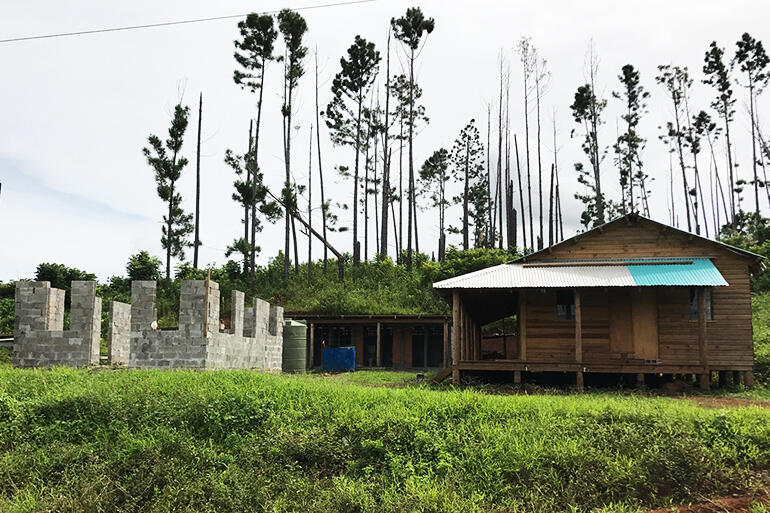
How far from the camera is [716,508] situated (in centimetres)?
779

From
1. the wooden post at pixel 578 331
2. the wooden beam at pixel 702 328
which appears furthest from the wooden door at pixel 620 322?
the wooden beam at pixel 702 328

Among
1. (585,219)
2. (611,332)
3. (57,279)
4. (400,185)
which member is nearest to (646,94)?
(585,219)

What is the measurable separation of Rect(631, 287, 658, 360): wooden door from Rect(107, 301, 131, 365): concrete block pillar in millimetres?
13637

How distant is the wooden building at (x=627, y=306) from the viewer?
17266 millimetres

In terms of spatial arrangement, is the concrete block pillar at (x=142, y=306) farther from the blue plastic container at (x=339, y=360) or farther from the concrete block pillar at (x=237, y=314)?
the blue plastic container at (x=339, y=360)

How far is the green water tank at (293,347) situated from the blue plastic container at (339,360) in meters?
1.56

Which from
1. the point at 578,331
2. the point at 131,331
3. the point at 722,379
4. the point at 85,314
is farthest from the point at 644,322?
the point at 85,314

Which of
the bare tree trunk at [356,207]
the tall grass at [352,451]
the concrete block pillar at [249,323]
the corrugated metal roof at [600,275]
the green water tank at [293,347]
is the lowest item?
the tall grass at [352,451]

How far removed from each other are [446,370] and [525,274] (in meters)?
3.57

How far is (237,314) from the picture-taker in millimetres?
18281

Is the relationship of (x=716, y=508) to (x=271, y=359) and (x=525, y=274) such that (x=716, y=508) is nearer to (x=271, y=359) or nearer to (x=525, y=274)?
(x=525, y=274)

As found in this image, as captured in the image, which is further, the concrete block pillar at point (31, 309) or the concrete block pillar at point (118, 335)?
the concrete block pillar at point (118, 335)

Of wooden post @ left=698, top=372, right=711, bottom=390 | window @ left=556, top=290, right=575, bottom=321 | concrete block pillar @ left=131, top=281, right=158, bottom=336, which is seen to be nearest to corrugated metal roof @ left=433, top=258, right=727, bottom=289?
window @ left=556, top=290, right=575, bottom=321

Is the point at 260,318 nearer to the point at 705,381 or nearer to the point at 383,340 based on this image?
the point at 383,340
